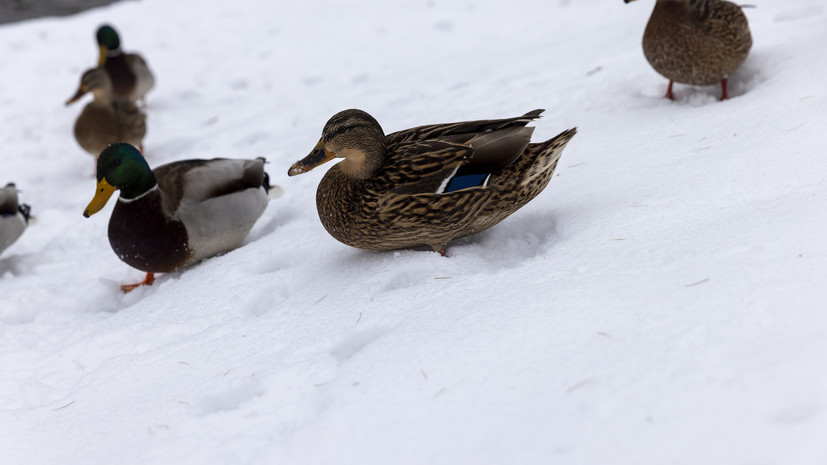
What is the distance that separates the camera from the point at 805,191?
8.03 feet

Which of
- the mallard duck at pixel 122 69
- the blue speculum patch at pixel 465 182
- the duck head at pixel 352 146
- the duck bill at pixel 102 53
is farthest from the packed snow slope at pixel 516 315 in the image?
the duck bill at pixel 102 53

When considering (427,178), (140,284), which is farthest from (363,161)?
(140,284)

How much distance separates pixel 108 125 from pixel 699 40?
4419 mm

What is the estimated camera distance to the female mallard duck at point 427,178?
9.00ft

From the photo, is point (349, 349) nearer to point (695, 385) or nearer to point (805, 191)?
point (695, 385)

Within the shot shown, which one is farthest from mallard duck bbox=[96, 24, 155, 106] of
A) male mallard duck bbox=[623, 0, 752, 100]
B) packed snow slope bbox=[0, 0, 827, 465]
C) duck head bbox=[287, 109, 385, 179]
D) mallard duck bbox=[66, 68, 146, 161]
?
male mallard duck bbox=[623, 0, 752, 100]

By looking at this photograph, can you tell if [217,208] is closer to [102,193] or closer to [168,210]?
[168,210]

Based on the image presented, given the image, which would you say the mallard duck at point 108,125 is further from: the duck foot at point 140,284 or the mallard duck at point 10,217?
the duck foot at point 140,284

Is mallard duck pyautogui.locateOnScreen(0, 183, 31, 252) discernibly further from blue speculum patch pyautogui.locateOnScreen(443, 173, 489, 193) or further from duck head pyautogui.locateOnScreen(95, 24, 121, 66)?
duck head pyautogui.locateOnScreen(95, 24, 121, 66)

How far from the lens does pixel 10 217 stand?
164 inches

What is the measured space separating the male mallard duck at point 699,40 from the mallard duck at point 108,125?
13.3 feet

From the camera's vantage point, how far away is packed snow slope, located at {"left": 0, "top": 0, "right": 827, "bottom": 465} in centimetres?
169

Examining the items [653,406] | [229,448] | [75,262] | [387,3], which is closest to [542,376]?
[653,406]

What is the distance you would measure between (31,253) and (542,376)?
3.54m
